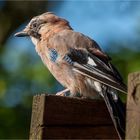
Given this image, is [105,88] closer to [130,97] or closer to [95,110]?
[95,110]

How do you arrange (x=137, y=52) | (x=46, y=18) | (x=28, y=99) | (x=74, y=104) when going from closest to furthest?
1. (x=74, y=104)
2. (x=46, y=18)
3. (x=137, y=52)
4. (x=28, y=99)

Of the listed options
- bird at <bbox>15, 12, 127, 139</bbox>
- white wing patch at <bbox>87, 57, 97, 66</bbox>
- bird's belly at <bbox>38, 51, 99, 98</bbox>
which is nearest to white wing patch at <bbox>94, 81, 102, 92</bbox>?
bird at <bbox>15, 12, 127, 139</bbox>

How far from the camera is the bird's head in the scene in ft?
19.8

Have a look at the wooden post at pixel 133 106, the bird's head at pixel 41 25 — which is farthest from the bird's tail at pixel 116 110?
the bird's head at pixel 41 25

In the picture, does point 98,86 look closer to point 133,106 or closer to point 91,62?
point 91,62

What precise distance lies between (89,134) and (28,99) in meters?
4.10

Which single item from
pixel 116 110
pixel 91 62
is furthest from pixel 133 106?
pixel 91 62

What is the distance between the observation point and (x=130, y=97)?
8.65 ft

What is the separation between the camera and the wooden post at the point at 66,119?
319cm

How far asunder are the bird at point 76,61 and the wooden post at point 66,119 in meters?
0.65

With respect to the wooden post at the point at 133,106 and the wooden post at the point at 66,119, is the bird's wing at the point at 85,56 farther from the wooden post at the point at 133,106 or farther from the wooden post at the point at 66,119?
the wooden post at the point at 133,106

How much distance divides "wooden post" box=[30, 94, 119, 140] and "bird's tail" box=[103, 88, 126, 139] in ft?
0.23

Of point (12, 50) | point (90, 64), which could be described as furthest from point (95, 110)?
point (12, 50)

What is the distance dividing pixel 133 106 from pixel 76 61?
2564 mm
